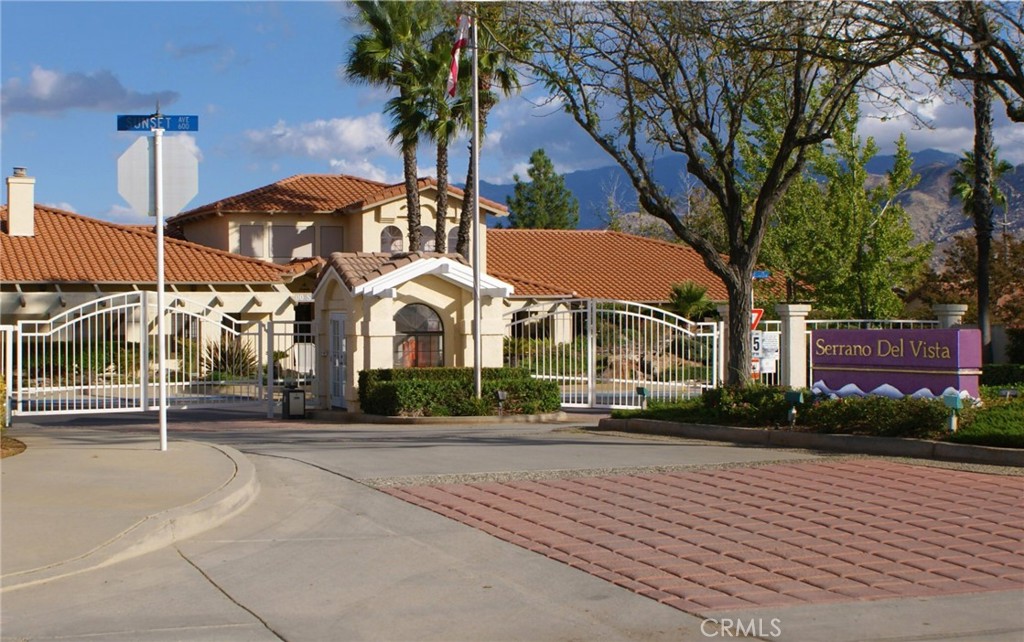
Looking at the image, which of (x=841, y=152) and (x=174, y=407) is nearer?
(x=174, y=407)

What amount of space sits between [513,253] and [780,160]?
30.1 m

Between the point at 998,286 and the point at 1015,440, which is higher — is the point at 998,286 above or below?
above

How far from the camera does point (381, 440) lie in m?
16.3

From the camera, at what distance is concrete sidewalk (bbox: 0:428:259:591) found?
7844 millimetres

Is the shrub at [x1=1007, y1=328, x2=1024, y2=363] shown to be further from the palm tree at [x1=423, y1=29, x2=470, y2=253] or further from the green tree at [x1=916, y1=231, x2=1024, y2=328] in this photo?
the palm tree at [x1=423, y1=29, x2=470, y2=253]

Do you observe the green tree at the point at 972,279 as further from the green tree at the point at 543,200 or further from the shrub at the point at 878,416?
the green tree at the point at 543,200

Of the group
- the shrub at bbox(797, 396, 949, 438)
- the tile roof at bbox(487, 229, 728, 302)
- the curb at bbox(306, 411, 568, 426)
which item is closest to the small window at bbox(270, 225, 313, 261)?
the tile roof at bbox(487, 229, 728, 302)

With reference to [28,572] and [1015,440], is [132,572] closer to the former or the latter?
[28,572]

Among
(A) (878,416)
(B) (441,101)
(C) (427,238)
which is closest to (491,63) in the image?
(B) (441,101)

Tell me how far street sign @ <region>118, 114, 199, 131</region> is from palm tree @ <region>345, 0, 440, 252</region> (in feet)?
71.6

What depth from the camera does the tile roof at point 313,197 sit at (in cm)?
4091

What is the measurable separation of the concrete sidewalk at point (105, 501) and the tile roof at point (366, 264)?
906 cm

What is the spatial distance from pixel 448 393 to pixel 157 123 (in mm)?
10677

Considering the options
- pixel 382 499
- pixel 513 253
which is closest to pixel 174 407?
pixel 382 499
